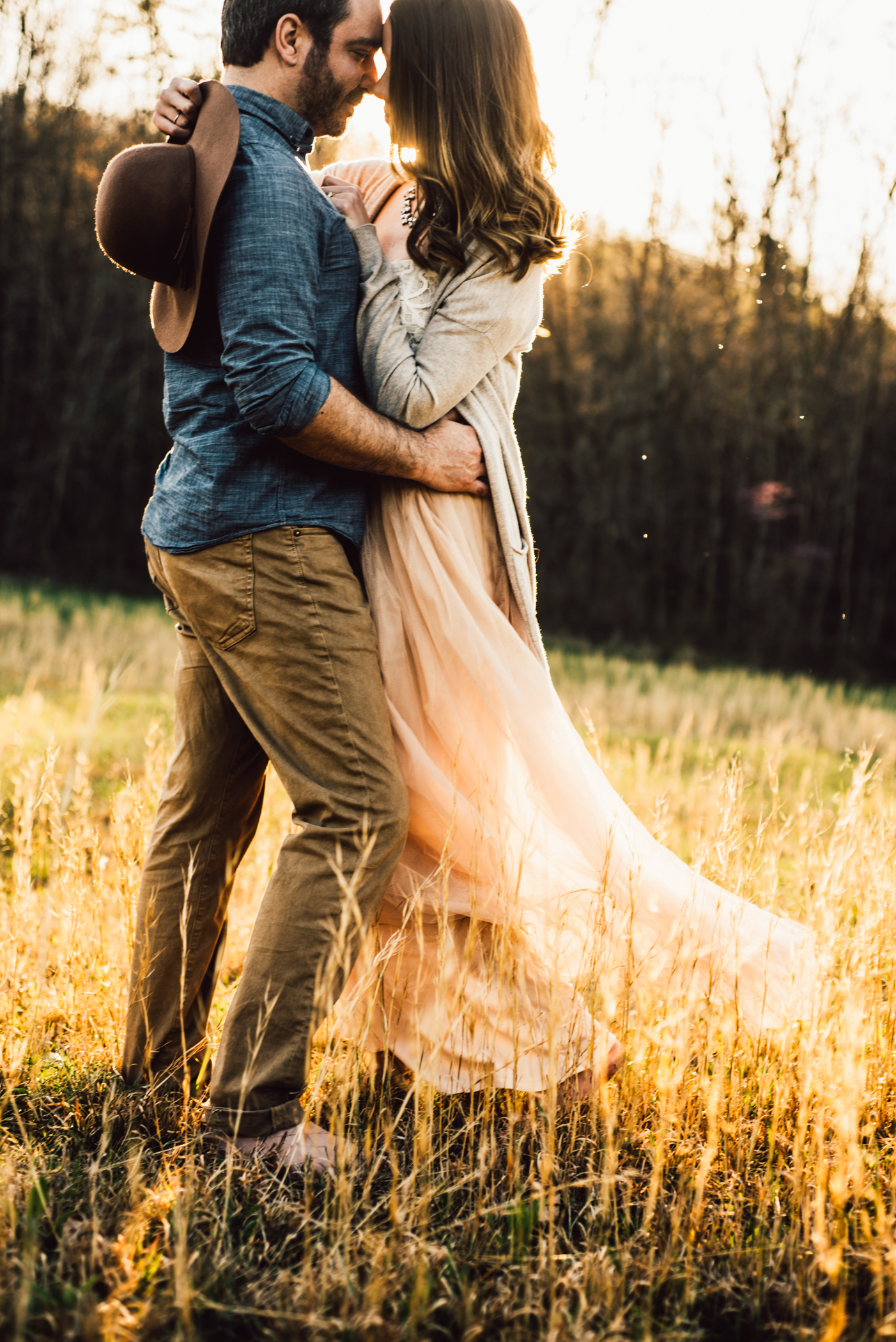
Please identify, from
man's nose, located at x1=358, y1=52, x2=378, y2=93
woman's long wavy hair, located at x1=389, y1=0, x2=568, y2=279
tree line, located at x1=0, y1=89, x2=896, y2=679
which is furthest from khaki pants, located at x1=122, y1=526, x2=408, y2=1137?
tree line, located at x1=0, y1=89, x2=896, y2=679

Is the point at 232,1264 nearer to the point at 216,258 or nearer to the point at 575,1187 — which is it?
the point at 575,1187

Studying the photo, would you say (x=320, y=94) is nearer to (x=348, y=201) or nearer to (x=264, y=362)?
(x=348, y=201)

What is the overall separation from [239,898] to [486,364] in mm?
Result: 2261

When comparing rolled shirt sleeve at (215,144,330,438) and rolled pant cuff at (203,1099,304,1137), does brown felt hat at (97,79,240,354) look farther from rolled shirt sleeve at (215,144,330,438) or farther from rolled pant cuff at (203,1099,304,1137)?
rolled pant cuff at (203,1099,304,1137)

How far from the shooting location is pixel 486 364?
7.25 feet

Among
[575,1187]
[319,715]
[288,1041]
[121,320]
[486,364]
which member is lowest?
[575,1187]

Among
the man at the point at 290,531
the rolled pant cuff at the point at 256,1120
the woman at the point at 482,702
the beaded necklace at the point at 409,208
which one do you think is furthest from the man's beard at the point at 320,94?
the rolled pant cuff at the point at 256,1120

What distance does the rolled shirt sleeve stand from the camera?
1943 mm

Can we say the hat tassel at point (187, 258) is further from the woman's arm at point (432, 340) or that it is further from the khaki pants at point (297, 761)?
the khaki pants at point (297, 761)

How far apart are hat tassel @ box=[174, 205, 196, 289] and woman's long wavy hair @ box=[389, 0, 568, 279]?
1.58 ft

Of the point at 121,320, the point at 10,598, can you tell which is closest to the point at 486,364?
the point at 10,598

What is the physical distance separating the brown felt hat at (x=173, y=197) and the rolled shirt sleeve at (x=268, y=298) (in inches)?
1.7

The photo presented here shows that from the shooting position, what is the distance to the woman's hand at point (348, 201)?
229 centimetres

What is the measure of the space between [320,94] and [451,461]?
0.81 m
